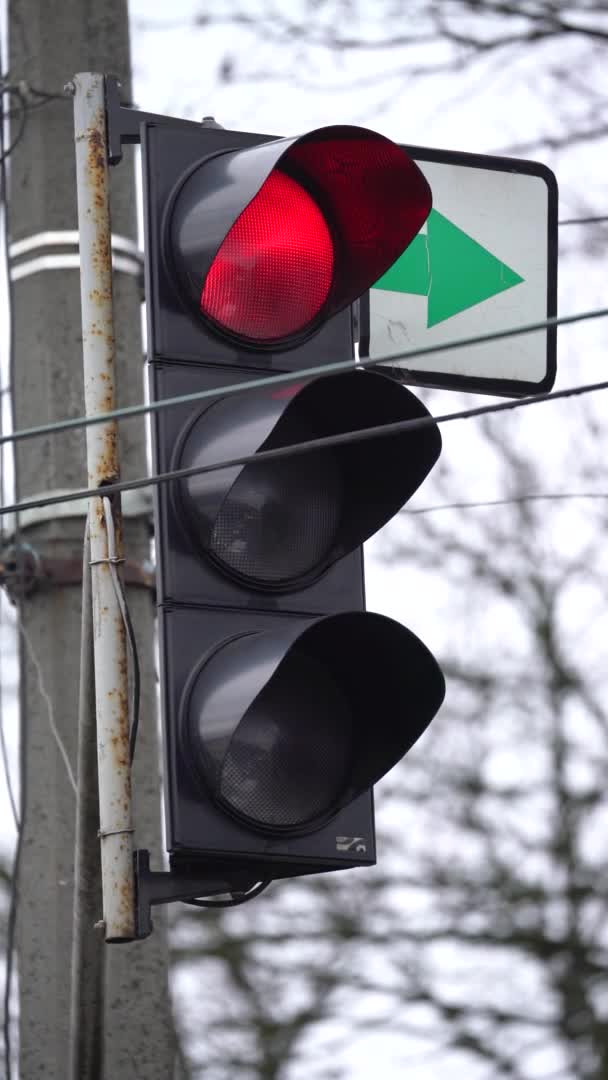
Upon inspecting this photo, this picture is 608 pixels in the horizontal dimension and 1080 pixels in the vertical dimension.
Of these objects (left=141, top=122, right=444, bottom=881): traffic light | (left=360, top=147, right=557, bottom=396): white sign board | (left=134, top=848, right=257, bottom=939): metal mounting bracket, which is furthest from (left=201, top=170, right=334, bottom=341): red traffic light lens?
(left=134, top=848, right=257, bottom=939): metal mounting bracket

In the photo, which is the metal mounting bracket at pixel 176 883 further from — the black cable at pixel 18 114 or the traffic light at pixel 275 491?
the black cable at pixel 18 114

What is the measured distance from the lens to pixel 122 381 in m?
4.84

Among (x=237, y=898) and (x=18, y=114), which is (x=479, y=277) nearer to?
(x=18, y=114)

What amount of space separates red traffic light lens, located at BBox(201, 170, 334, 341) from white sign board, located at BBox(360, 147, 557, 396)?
503 mm

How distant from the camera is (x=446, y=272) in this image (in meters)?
4.52

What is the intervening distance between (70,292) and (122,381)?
22 cm

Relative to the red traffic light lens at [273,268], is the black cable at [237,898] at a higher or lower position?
lower

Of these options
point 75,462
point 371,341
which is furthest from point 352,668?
point 75,462

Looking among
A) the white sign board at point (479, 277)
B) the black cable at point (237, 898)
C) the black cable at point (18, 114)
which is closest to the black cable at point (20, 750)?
the black cable at point (18, 114)

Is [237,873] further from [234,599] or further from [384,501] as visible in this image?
[384,501]

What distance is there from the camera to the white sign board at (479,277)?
4.46 meters

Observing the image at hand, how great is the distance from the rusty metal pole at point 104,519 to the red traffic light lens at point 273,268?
0.25m

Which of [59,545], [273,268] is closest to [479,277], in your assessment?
[273,268]

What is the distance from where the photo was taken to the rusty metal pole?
364cm
